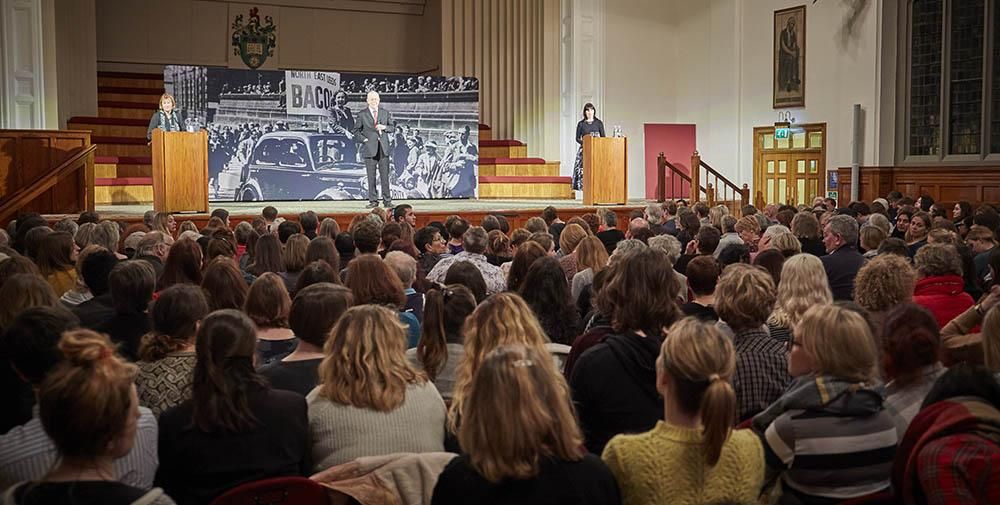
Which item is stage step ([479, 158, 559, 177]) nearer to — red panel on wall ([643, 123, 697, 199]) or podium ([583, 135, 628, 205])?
red panel on wall ([643, 123, 697, 199])

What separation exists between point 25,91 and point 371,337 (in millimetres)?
11765

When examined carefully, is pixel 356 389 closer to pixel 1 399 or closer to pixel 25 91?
pixel 1 399

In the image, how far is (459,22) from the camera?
18.5 metres

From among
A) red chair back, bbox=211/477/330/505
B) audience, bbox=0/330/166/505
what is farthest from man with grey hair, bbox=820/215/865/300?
audience, bbox=0/330/166/505

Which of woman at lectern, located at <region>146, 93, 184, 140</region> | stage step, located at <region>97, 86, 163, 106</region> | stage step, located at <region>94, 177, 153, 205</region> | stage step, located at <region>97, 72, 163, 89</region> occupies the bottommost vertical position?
stage step, located at <region>94, 177, 153, 205</region>

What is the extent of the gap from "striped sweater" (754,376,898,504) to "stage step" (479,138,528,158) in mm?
15199

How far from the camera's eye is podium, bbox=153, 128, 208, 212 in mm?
11242

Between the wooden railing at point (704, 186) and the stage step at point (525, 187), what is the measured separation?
A: 4.90ft

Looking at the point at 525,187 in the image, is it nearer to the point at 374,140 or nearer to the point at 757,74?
the point at 757,74

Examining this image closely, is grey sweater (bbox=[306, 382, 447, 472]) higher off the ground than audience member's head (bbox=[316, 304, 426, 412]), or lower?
lower

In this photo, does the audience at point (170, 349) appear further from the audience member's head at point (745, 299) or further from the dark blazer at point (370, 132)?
the dark blazer at point (370, 132)

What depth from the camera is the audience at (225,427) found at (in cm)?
265

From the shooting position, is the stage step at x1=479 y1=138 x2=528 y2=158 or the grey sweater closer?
the grey sweater

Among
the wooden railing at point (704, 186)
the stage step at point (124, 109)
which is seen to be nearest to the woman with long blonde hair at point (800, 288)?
the wooden railing at point (704, 186)
